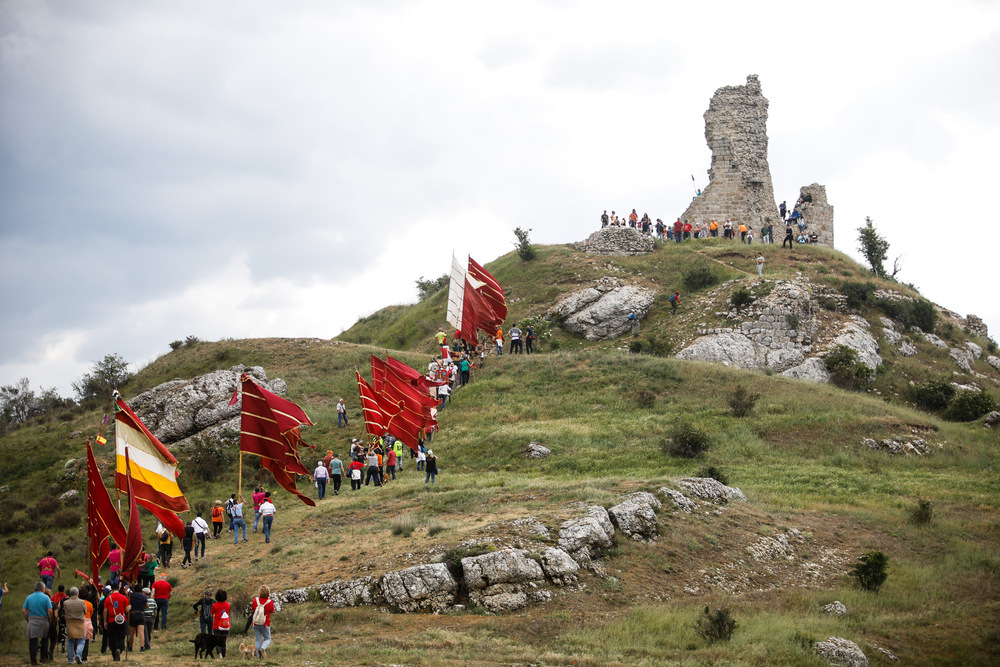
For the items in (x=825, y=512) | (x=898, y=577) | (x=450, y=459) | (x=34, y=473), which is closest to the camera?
(x=898, y=577)

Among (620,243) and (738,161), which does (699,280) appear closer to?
(620,243)

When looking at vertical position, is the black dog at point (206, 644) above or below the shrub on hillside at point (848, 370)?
below

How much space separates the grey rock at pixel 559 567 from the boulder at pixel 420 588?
6.66 feet

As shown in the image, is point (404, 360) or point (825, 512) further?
point (404, 360)

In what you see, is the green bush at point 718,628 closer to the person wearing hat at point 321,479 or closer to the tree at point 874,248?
the person wearing hat at point 321,479

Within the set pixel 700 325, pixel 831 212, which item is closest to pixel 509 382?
pixel 700 325

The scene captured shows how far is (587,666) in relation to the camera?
13.6 meters

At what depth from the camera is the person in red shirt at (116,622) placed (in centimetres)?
1399

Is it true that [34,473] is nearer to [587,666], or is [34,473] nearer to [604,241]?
[587,666]

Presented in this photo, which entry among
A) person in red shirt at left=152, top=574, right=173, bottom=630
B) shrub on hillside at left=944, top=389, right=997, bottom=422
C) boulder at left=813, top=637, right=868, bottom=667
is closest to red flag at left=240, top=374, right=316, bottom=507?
person in red shirt at left=152, top=574, right=173, bottom=630

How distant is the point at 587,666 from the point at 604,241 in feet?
156

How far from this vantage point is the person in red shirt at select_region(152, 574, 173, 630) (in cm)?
1750

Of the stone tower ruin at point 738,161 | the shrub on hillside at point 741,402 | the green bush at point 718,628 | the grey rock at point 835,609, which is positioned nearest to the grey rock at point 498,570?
the green bush at point 718,628

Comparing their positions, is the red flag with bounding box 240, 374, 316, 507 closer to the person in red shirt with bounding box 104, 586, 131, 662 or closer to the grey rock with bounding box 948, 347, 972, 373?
the person in red shirt with bounding box 104, 586, 131, 662
